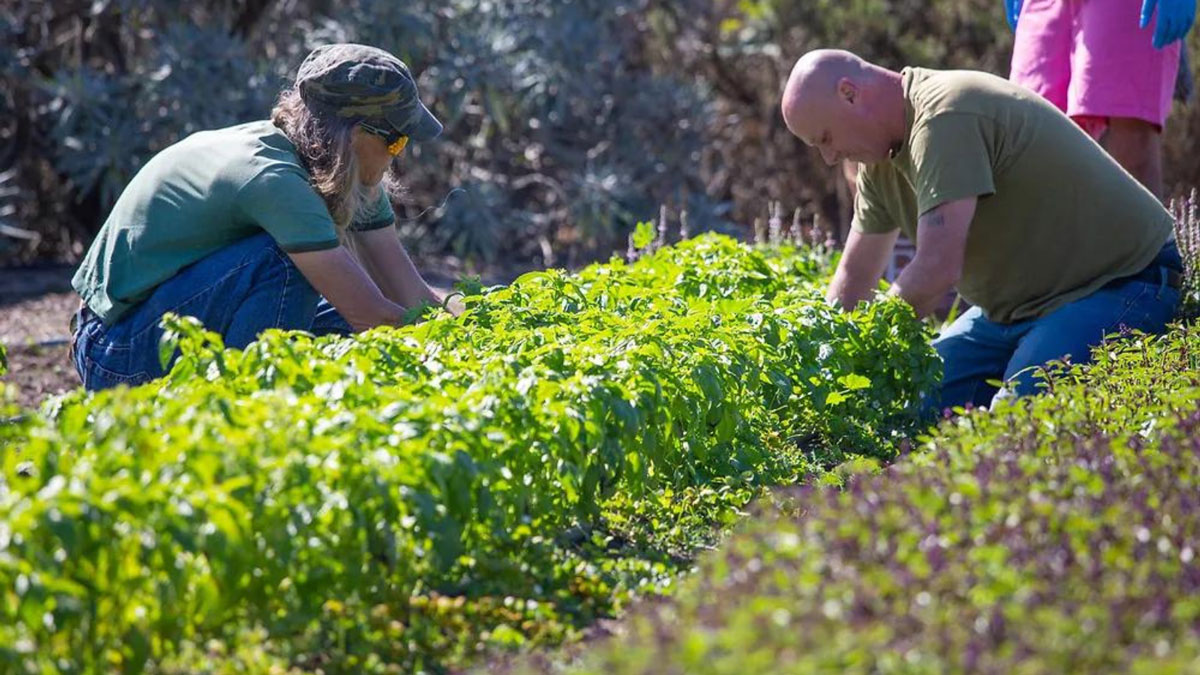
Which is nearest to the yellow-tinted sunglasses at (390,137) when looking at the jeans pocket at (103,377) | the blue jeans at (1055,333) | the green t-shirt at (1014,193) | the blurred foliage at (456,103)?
the jeans pocket at (103,377)

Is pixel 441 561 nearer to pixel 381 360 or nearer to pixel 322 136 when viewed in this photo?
pixel 381 360

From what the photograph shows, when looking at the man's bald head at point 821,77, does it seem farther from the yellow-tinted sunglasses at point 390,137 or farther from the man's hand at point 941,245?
the yellow-tinted sunglasses at point 390,137

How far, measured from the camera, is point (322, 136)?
4.32m

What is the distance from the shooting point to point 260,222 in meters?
4.28

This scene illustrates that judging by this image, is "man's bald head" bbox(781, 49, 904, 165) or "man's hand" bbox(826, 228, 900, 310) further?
"man's hand" bbox(826, 228, 900, 310)

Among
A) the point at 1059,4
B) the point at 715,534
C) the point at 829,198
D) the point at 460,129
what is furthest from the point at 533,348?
the point at 829,198

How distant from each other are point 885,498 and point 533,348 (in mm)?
1215

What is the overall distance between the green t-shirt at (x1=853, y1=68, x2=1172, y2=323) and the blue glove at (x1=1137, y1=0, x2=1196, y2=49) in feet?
3.05

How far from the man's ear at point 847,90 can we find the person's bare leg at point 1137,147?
65.7 inches

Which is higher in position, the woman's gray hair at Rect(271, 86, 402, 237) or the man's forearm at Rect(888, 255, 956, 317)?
the woman's gray hair at Rect(271, 86, 402, 237)

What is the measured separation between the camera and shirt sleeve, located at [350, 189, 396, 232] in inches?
189

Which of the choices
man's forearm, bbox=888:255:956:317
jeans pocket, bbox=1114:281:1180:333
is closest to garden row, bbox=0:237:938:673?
man's forearm, bbox=888:255:956:317

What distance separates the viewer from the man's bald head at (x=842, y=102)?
186 inches

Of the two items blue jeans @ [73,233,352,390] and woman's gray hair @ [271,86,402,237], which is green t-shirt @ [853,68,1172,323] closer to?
woman's gray hair @ [271,86,402,237]
